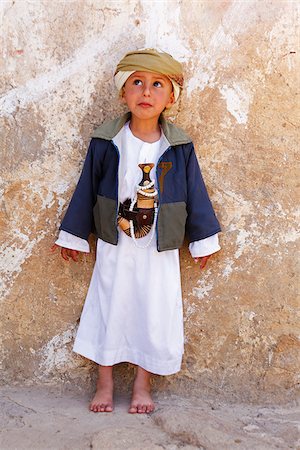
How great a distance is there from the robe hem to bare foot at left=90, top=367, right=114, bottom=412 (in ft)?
0.21

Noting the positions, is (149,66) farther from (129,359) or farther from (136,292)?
(129,359)

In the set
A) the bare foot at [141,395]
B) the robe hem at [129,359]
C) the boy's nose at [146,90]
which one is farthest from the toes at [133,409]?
the boy's nose at [146,90]

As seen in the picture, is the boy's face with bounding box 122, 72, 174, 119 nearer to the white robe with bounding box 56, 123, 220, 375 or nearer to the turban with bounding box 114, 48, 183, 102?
the turban with bounding box 114, 48, 183, 102

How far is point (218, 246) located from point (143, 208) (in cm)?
35

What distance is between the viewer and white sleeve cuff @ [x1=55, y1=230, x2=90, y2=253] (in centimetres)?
256

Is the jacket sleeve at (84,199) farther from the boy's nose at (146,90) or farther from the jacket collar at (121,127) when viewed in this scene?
the boy's nose at (146,90)

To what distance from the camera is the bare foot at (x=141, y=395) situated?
8.26ft

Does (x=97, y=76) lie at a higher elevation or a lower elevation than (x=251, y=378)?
higher

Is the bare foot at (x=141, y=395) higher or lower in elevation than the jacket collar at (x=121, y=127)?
lower

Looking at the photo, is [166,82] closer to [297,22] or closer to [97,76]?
[97,76]

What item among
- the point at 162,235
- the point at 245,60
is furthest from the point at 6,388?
the point at 245,60

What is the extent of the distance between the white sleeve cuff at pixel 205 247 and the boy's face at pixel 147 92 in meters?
0.54

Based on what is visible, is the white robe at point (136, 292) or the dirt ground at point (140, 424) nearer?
the dirt ground at point (140, 424)

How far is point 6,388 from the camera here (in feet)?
8.79
